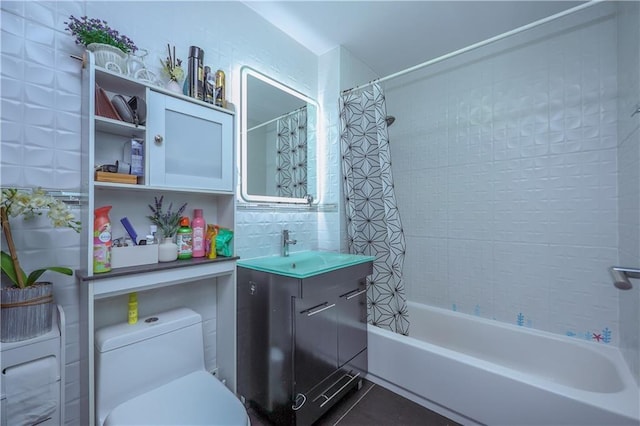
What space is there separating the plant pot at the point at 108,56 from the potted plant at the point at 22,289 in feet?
1.77

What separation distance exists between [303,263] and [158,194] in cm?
89

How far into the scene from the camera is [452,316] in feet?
7.11

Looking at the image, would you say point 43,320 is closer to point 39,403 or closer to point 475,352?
point 39,403

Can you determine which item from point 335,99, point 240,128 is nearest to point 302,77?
point 335,99

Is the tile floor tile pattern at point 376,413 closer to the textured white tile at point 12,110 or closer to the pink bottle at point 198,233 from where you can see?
the pink bottle at point 198,233

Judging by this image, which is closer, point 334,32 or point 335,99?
point 334,32

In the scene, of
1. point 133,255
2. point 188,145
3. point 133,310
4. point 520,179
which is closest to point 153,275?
point 133,255

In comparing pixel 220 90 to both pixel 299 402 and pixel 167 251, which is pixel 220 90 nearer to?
pixel 167 251

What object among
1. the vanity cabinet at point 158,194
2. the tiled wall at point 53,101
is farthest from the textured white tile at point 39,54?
the vanity cabinet at point 158,194

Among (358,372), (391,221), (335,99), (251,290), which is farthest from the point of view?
(335,99)

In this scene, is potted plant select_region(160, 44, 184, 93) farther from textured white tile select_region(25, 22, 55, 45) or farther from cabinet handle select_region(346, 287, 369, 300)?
cabinet handle select_region(346, 287, 369, 300)

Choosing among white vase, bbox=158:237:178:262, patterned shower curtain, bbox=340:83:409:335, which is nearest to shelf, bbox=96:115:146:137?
white vase, bbox=158:237:178:262

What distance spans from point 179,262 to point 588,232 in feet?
8.00

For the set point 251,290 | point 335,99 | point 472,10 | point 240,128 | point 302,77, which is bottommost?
point 251,290
